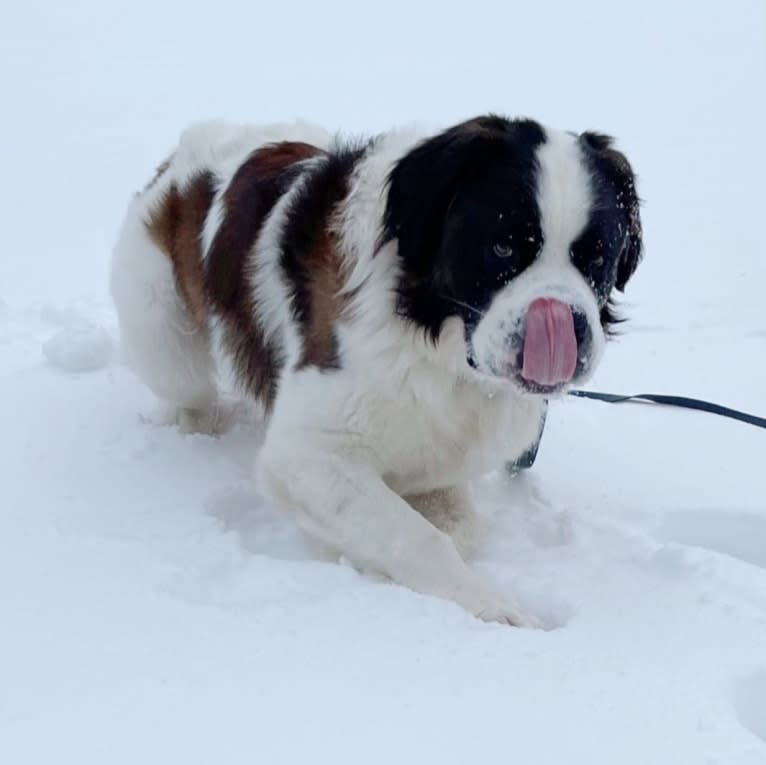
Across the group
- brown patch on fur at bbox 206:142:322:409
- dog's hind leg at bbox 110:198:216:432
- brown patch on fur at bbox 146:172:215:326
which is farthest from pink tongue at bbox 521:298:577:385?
dog's hind leg at bbox 110:198:216:432

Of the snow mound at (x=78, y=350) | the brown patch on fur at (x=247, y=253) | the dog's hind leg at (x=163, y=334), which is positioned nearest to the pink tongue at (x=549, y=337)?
the brown patch on fur at (x=247, y=253)

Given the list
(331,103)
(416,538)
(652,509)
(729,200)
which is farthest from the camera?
(331,103)

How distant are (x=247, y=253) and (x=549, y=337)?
1309 millimetres

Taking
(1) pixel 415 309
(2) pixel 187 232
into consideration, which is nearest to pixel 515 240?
(1) pixel 415 309

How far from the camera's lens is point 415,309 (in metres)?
2.96

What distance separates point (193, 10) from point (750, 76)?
10539 millimetres

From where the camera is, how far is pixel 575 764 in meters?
1.94

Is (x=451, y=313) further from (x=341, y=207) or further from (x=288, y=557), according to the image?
(x=288, y=557)

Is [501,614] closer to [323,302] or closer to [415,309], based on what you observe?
[415,309]

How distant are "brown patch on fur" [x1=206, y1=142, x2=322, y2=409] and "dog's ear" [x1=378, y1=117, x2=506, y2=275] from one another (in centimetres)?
65

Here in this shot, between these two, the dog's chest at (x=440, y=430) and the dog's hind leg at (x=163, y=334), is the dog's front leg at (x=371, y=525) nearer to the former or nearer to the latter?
the dog's chest at (x=440, y=430)

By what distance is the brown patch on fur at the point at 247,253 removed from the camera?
3504 mm

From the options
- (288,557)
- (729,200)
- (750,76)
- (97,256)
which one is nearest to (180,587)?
(288,557)

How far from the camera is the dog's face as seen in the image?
8.53ft
